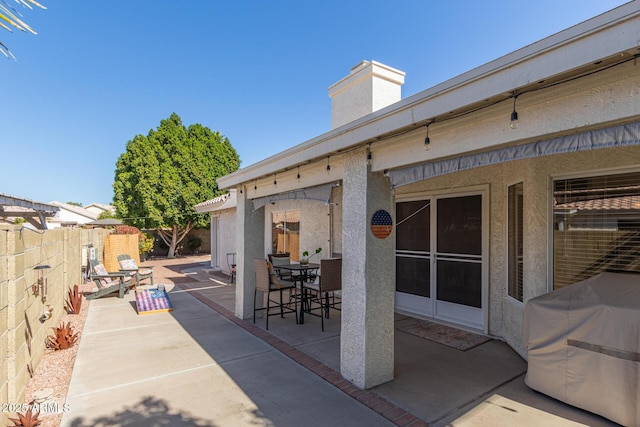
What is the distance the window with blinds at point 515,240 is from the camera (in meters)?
5.27

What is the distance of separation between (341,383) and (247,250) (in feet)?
12.8

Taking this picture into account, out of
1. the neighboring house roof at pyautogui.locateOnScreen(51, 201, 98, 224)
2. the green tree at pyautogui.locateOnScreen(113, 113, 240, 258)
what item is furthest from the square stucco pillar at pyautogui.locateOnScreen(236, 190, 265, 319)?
the neighboring house roof at pyautogui.locateOnScreen(51, 201, 98, 224)

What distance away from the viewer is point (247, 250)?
7.41 meters

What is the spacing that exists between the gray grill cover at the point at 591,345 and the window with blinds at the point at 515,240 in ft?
4.94

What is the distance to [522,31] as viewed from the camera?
7629mm

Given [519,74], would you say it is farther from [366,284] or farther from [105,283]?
[105,283]

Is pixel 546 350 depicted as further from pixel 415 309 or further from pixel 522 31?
pixel 522 31

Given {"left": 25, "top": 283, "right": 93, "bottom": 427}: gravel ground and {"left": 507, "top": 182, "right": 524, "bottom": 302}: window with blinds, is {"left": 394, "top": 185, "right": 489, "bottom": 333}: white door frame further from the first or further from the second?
{"left": 25, "top": 283, "right": 93, "bottom": 427}: gravel ground

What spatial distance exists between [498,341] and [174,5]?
41.7 ft

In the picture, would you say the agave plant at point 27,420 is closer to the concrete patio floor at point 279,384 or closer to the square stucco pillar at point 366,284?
the concrete patio floor at point 279,384

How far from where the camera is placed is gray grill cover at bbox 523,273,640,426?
10.2 ft

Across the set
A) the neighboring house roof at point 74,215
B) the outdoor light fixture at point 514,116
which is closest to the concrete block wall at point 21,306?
the outdoor light fixture at point 514,116

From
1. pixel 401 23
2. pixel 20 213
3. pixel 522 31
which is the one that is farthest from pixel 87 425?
pixel 401 23

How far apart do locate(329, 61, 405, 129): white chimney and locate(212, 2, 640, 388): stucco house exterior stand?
3.36m
